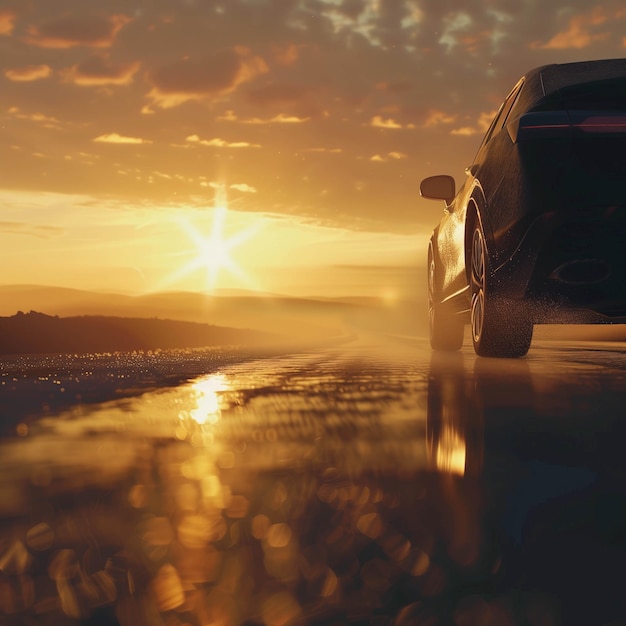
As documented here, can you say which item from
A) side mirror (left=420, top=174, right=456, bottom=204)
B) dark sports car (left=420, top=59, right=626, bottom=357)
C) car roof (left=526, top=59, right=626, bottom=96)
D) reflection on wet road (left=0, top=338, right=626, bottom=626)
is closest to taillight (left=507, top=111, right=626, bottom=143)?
dark sports car (left=420, top=59, right=626, bottom=357)

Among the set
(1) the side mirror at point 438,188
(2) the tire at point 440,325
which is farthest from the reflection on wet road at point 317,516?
(2) the tire at point 440,325

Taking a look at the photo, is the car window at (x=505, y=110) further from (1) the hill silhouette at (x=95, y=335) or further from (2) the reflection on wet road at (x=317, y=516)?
(1) the hill silhouette at (x=95, y=335)

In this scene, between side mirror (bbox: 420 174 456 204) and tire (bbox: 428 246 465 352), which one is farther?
tire (bbox: 428 246 465 352)

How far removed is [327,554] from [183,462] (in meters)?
1.56

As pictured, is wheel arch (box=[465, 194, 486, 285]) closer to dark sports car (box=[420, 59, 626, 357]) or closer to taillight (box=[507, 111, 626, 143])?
dark sports car (box=[420, 59, 626, 357])

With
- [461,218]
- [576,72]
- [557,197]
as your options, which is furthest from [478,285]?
[576,72]

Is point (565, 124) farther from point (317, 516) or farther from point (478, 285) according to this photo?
point (317, 516)

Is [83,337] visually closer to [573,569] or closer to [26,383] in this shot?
[26,383]

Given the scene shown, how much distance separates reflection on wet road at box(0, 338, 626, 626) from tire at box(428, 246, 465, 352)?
20.4 feet

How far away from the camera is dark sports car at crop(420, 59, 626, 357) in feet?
19.2

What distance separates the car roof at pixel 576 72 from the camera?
6.27 meters

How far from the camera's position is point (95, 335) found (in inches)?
1006

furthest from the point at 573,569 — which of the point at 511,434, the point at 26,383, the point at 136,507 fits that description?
the point at 26,383

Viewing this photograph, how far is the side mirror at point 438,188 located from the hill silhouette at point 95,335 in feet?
35.4
